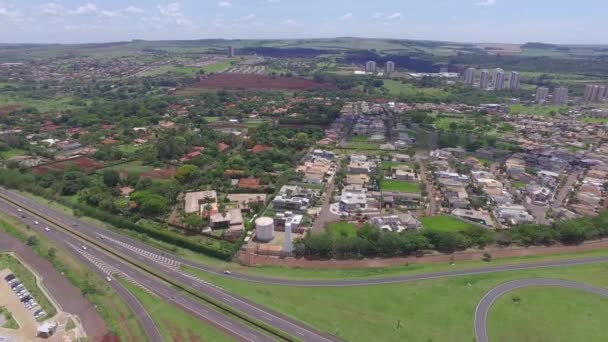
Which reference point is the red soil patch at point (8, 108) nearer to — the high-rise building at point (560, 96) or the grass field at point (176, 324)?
the grass field at point (176, 324)

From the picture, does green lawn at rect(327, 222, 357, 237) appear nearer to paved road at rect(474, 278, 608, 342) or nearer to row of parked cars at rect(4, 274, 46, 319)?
paved road at rect(474, 278, 608, 342)

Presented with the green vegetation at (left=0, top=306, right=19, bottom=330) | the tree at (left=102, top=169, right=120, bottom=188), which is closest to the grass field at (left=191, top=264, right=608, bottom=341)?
the green vegetation at (left=0, top=306, right=19, bottom=330)

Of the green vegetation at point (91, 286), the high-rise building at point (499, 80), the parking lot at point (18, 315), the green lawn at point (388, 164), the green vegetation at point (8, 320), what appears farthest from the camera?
the high-rise building at point (499, 80)

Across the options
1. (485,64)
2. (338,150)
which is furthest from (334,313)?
(485,64)

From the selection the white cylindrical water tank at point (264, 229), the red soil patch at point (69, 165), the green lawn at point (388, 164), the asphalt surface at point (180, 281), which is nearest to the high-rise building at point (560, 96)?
the green lawn at point (388, 164)

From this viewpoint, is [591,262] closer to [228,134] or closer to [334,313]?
[334,313]

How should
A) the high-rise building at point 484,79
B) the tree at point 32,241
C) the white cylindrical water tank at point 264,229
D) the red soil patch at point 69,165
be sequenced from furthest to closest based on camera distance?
1. the high-rise building at point 484,79
2. the red soil patch at point 69,165
3. the white cylindrical water tank at point 264,229
4. the tree at point 32,241

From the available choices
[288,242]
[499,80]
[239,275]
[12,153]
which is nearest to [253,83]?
[12,153]

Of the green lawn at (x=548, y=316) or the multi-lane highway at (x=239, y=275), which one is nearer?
the green lawn at (x=548, y=316)

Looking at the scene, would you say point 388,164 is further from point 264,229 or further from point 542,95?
point 542,95
